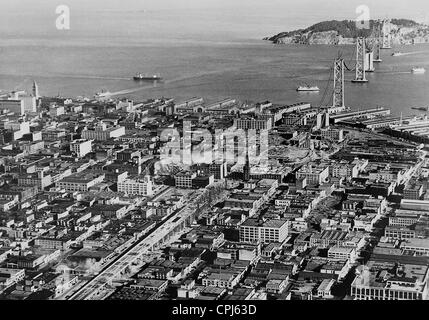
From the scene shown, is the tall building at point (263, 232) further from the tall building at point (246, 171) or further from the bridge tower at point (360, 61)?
the bridge tower at point (360, 61)

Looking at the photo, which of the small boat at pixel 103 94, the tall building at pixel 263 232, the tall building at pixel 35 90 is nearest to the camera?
the tall building at pixel 263 232

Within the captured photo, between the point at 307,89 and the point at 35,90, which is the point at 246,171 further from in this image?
the point at 35,90

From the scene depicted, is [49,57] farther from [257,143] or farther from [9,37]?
[257,143]

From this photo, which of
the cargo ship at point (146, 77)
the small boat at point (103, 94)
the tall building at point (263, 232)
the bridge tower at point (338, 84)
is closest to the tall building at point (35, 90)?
the small boat at point (103, 94)

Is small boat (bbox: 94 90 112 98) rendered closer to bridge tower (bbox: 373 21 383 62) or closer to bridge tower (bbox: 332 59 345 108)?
bridge tower (bbox: 332 59 345 108)

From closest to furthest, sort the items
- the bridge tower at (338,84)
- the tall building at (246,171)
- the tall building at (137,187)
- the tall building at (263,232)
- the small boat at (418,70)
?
the tall building at (263,232) → the tall building at (137,187) → the tall building at (246,171) → the bridge tower at (338,84) → the small boat at (418,70)
